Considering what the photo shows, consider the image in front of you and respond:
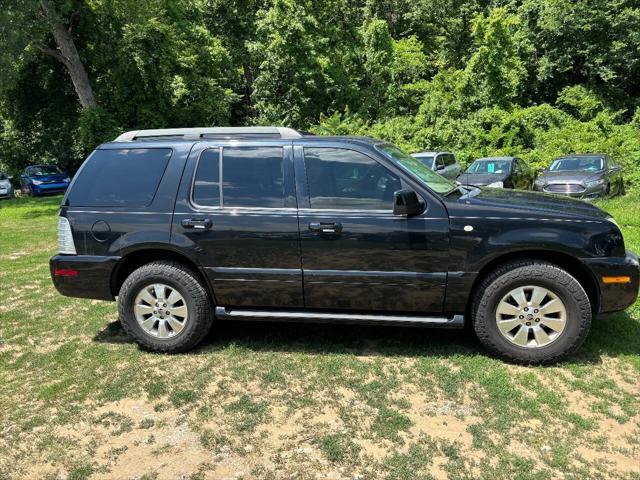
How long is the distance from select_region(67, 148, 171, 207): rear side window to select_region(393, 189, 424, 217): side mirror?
2.16 m

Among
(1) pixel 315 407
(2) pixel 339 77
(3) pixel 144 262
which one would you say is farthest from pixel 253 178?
(2) pixel 339 77

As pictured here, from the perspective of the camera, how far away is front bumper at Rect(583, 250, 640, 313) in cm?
395

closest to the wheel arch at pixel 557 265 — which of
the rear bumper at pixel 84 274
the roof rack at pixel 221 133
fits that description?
the roof rack at pixel 221 133

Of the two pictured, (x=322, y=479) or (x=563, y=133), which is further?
(x=563, y=133)

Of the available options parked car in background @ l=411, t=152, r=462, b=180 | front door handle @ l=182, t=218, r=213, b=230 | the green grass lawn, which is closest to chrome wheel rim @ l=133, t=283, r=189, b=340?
the green grass lawn

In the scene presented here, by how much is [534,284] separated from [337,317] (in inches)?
64.3

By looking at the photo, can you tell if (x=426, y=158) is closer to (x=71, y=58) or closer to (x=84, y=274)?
(x=84, y=274)

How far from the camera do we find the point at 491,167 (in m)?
15.3

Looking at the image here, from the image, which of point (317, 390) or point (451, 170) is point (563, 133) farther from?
point (317, 390)

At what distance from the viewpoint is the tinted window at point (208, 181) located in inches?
178

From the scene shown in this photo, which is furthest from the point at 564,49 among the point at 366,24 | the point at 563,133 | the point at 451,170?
the point at 451,170

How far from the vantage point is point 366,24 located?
32.1m

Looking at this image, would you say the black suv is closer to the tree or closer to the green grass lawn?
the green grass lawn

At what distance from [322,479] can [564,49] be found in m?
30.3
